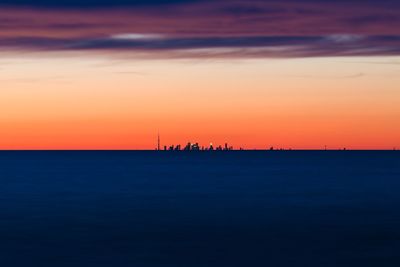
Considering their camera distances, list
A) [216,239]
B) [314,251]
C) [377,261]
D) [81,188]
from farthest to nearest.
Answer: [81,188]
[216,239]
[314,251]
[377,261]

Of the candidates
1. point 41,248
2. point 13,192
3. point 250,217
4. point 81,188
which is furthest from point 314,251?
point 81,188

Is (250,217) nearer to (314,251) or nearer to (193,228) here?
(193,228)

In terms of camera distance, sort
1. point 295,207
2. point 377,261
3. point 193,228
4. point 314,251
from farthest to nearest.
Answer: point 295,207 → point 193,228 → point 314,251 → point 377,261

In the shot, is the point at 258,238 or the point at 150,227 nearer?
the point at 258,238

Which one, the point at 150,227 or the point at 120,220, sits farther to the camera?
the point at 120,220

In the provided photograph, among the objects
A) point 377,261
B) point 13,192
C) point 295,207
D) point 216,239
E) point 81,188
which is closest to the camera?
point 377,261

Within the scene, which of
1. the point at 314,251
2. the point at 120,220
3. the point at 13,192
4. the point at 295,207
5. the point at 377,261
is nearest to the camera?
the point at 377,261

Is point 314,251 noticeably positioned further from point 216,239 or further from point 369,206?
point 369,206

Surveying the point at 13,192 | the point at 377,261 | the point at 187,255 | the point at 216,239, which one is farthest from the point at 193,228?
the point at 13,192

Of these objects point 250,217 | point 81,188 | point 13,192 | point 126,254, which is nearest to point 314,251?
point 126,254
